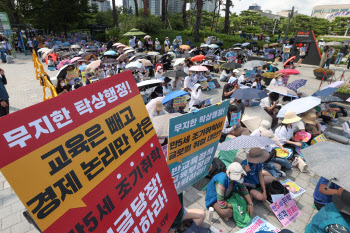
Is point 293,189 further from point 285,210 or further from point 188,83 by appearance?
point 188,83

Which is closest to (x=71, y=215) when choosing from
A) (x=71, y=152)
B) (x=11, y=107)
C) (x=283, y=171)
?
(x=71, y=152)

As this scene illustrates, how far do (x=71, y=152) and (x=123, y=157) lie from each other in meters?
0.43

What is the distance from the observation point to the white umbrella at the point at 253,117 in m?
6.21

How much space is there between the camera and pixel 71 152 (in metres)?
1.31

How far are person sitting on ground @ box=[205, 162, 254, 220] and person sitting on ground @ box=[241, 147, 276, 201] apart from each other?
0.35 meters

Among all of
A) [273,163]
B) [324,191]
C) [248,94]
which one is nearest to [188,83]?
[248,94]

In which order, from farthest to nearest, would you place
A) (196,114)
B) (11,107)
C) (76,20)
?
(76,20) → (11,107) → (196,114)

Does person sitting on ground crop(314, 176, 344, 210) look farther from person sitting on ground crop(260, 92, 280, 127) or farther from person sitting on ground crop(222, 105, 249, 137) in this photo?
person sitting on ground crop(260, 92, 280, 127)

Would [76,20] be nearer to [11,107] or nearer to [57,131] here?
[11,107]

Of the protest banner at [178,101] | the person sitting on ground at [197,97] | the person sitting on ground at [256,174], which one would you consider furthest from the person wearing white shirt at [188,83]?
the person sitting on ground at [256,174]

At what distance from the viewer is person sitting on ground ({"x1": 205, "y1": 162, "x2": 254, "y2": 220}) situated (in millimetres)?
3607

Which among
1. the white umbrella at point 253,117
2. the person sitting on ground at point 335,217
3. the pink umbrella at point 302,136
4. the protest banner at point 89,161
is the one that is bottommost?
the pink umbrella at point 302,136

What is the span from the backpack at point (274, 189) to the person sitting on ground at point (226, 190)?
55 cm

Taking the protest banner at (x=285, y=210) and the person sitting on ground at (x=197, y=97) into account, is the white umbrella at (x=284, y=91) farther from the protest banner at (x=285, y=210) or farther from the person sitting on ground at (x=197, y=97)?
the protest banner at (x=285, y=210)
